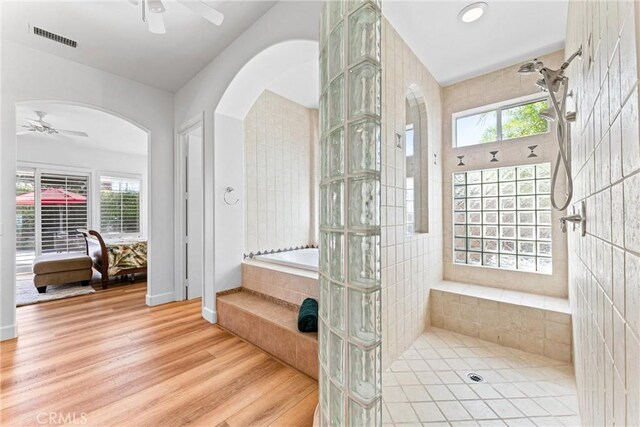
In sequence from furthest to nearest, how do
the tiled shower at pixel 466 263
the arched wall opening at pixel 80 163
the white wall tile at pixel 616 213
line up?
the arched wall opening at pixel 80 163 → the tiled shower at pixel 466 263 → the white wall tile at pixel 616 213

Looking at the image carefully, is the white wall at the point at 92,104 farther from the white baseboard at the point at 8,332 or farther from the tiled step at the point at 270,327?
the tiled step at the point at 270,327

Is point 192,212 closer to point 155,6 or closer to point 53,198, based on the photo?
point 155,6

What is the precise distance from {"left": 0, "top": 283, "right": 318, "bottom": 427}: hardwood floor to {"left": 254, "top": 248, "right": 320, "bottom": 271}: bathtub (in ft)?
2.55

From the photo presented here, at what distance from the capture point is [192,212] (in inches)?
131

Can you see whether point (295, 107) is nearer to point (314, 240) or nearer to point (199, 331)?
point (314, 240)

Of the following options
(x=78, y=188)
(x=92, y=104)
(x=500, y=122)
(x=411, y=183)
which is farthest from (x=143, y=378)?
(x=78, y=188)

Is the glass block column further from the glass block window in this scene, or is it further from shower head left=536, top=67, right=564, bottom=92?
the glass block window

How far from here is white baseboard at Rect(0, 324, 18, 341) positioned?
226cm

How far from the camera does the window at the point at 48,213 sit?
498 cm

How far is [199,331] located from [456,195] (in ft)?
9.83

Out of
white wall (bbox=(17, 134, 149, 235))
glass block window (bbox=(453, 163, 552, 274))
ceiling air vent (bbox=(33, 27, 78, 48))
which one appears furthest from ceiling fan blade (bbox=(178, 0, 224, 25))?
white wall (bbox=(17, 134, 149, 235))

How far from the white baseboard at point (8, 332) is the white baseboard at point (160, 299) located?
104cm

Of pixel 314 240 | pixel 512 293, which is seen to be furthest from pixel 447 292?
pixel 314 240

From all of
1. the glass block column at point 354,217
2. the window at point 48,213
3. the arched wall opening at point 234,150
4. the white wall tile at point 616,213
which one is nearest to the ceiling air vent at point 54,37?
the arched wall opening at point 234,150
